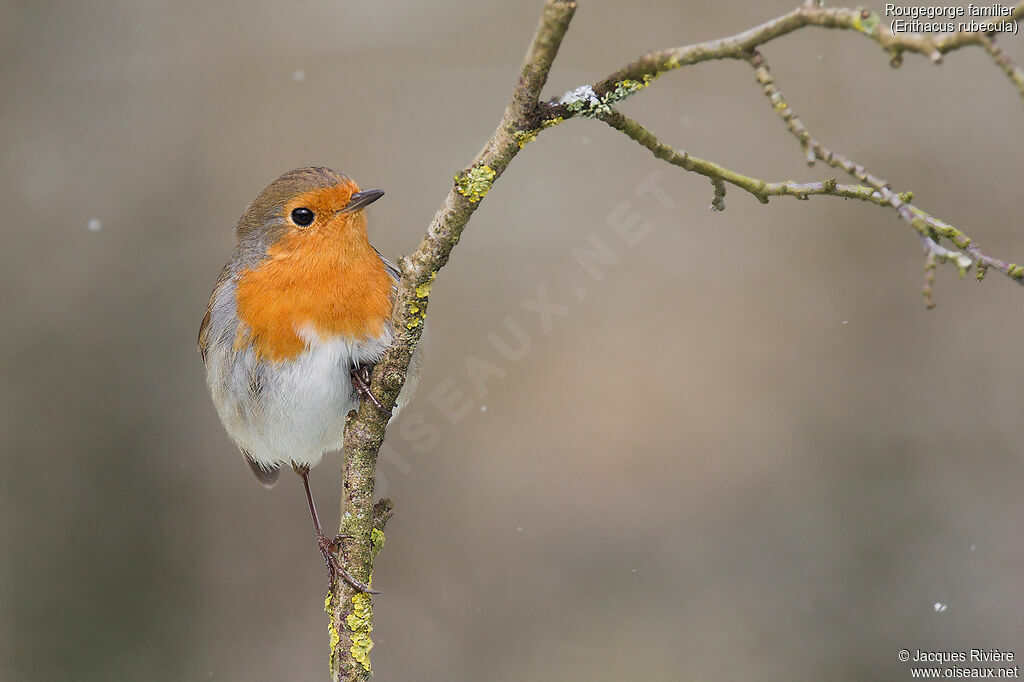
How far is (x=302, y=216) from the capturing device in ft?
9.20

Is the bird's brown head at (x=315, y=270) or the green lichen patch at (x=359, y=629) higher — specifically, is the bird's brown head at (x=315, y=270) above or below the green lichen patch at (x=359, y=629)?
above

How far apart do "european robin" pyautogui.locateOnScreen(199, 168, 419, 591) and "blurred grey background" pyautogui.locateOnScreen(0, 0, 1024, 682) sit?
2711 mm

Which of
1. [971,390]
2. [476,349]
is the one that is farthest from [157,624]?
[971,390]

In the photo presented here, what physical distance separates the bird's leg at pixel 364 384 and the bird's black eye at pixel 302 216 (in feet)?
1.56

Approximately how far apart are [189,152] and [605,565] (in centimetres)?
381

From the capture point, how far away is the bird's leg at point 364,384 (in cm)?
200

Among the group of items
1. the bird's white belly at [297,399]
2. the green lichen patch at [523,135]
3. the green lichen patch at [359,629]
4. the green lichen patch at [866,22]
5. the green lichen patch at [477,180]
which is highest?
Answer: the bird's white belly at [297,399]

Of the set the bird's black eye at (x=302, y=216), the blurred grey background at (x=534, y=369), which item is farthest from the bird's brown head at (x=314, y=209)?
the blurred grey background at (x=534, y=369)

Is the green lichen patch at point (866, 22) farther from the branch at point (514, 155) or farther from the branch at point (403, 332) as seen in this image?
the branch at point (403, 332)

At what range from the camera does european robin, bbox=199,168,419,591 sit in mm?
2750

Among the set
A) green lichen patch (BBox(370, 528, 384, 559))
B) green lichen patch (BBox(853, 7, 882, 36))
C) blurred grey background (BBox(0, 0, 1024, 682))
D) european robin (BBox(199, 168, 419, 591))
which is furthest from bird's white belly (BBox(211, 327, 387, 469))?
blurred grey background (BBox(0, 0, 1024, 682))

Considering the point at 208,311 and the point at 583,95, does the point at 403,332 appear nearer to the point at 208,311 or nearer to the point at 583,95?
the point at 583,95

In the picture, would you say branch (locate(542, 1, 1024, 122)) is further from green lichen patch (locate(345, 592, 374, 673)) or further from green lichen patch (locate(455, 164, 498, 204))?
green lichen patch (locate(345, 592, 374, 673))

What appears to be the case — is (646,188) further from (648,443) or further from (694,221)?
(648,443)
